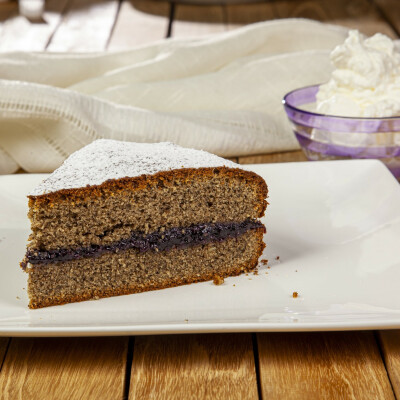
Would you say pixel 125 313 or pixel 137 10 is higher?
pixel 125 313

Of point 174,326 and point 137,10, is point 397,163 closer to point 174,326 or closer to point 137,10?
point 174,326

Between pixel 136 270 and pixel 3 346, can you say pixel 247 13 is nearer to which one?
pixel 136 270

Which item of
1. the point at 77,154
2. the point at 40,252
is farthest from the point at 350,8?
the point at 40,252

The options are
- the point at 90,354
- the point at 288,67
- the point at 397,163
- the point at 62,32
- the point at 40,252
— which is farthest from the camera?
the point at 62,32

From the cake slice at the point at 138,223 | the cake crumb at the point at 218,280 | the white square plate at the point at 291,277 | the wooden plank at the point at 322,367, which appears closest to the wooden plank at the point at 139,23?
the white square plate at the point at 291,277

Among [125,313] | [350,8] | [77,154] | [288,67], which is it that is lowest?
[350,8]

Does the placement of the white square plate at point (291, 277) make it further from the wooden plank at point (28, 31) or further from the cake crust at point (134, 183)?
the wooden plank at point (28, 31)

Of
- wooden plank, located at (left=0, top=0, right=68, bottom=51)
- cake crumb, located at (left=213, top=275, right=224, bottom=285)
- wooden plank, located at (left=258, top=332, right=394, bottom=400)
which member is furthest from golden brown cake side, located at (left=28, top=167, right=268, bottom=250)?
wooden plank, located at (left=0, top=0, right=68, bottom=51)

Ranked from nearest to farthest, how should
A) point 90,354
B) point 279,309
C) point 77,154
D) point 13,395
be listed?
point 13,395, point 90,354, point 279,309, point 77,154
